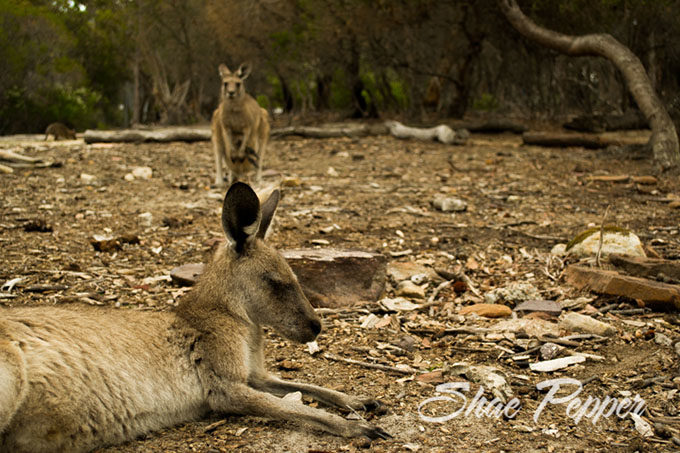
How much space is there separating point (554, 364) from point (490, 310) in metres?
0.94

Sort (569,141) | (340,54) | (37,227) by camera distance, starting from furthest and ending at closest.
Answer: (340,54), (569,141), (37,227)

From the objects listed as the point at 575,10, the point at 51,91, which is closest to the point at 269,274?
the point at 575,10

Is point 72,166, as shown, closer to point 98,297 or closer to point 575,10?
point 98,297

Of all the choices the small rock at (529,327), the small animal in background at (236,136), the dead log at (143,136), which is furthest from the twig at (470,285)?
the dead log at (143,136)

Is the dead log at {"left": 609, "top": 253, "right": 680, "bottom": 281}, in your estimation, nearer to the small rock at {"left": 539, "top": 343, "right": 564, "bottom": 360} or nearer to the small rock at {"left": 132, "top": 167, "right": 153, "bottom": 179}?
the small rock at {"left": 539, "top": 343, "right": 564, "bottom": 360}

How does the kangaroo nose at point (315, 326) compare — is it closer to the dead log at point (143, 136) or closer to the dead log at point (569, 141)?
the dead log at point (569, 141)

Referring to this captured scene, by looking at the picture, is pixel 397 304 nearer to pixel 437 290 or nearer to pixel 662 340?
pixel 437 290

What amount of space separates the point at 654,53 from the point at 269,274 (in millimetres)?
14891

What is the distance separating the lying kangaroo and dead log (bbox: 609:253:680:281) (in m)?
2.89

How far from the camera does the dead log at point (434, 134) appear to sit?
13.0 m

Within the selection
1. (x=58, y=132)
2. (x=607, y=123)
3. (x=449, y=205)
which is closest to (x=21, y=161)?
(x=58, y=132)

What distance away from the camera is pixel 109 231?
6.66m

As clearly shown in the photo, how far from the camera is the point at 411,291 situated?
202 inches

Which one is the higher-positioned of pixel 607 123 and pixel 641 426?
pixel 607 123
